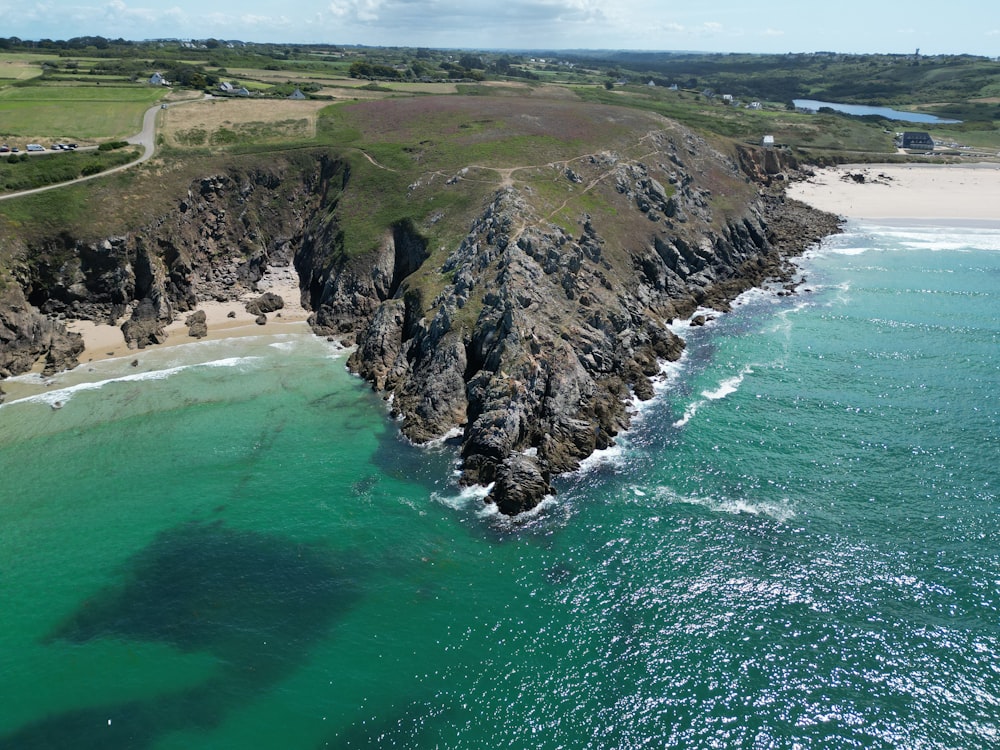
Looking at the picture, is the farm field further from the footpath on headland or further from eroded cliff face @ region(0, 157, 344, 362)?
eroded cliff face @ region(0, 157, 344, 362)

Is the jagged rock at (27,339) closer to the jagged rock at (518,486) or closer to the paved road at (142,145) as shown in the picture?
the paved road at (142,145)

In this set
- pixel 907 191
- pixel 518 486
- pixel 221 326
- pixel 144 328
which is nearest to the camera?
pixel 518 486

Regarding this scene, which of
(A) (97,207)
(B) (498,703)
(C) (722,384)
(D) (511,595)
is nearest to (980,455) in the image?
(C) (722,384)

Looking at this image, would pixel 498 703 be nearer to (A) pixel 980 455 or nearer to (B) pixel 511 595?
(B) pixel 511 595

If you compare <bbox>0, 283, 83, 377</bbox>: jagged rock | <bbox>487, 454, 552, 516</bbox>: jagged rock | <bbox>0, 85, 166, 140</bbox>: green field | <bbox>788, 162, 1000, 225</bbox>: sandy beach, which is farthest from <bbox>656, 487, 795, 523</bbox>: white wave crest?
<bbox>0, 85, 166, 140</bbox>: green field

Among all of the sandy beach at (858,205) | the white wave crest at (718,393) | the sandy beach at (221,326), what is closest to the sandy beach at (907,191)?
the sandy beach at (858,205)

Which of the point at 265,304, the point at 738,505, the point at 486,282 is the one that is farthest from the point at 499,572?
the point at 265,304

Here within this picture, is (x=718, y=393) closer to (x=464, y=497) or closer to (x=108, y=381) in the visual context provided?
(x=464, y=497)
